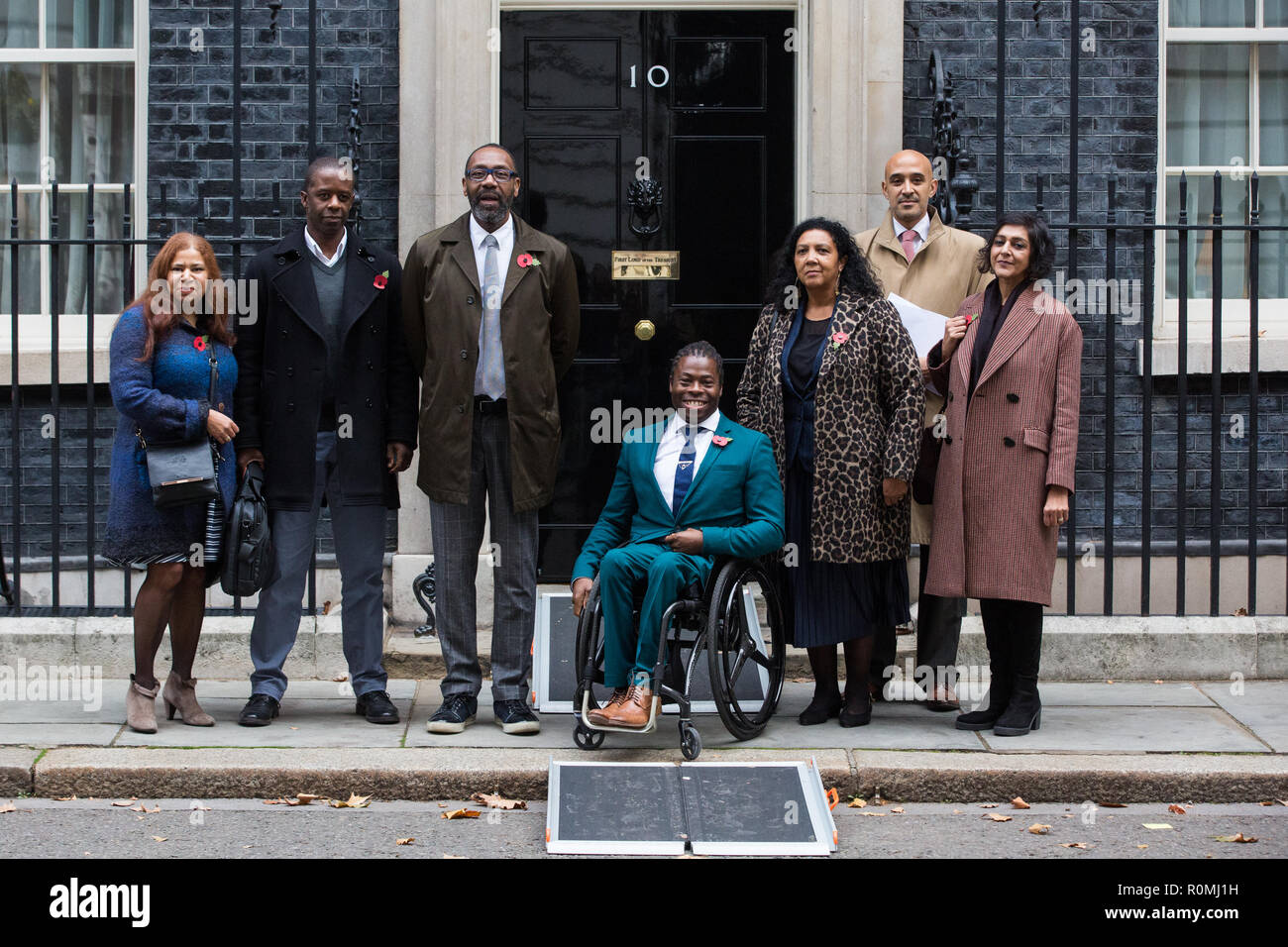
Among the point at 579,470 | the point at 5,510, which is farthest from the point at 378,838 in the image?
the point at 5,510

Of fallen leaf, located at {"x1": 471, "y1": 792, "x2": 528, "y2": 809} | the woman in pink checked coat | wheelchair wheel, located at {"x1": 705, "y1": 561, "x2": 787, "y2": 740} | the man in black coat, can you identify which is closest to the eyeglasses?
the man in black coat

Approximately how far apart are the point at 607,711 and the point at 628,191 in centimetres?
317

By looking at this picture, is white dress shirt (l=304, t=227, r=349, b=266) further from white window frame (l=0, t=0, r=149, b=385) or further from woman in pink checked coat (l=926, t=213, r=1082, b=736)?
woman in pink checked coat (l=926, t=213, r=1082, b=736)

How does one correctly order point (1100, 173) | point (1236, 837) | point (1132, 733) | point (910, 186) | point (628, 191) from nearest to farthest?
point (1236, 837) → point (1132, 733) → point (910, 186) → point (628, 191) → point (1100, 173)

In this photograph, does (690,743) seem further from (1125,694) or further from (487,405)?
(1125,694)

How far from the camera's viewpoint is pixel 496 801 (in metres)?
5.77

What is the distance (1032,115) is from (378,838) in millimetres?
5053

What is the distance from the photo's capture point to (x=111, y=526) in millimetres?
6281

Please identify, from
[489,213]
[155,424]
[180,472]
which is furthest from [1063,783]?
[155,424]

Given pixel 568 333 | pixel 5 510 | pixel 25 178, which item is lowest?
pixel 5 510

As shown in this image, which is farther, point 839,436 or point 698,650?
point 839,436

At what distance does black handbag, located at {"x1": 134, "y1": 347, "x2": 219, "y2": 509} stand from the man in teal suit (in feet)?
4.73

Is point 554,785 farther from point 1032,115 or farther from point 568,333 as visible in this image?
point 1032,115

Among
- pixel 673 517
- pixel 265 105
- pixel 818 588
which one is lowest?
pixel 818 588
